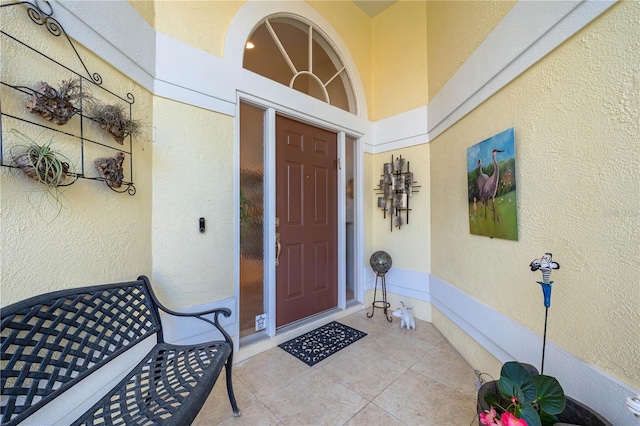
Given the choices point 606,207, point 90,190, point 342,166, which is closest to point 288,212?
point 342,166

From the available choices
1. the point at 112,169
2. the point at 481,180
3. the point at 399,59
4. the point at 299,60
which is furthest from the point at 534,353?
the point at 399,59

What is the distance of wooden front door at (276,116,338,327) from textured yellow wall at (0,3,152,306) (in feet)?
3.75

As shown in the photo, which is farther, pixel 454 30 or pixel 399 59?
pixel 399 59

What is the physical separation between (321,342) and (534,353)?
1.55 metres

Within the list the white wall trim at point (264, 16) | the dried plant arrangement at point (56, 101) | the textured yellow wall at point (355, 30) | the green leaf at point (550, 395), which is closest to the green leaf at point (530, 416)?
the green leaf at point (550, 395)

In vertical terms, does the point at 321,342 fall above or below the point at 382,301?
below

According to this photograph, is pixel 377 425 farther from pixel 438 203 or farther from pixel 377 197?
pixel 377 197

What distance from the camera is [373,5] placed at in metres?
3.09

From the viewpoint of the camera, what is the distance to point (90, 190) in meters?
1.23

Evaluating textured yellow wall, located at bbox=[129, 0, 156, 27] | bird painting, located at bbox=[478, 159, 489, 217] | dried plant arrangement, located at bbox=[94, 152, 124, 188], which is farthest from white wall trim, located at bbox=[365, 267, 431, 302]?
textured yellow wall, located at bbox=[129, 0, 156, 27]

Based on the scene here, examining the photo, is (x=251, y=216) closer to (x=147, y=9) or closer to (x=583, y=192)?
(x=147, y=9)

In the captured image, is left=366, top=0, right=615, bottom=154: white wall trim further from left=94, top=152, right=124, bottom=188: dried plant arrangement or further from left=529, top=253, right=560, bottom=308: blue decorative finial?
left=94, top=152, right=124, bottom=188: dried plant arrangement

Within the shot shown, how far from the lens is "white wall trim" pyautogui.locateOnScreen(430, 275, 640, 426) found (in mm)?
935

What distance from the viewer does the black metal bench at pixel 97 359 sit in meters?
0.86
